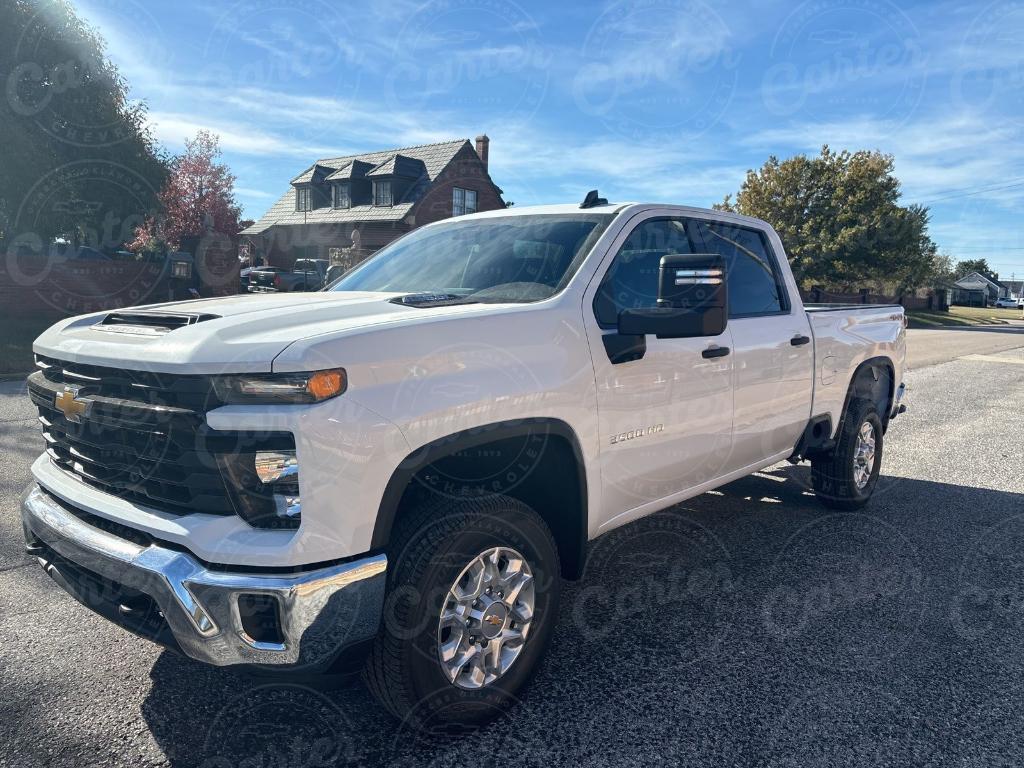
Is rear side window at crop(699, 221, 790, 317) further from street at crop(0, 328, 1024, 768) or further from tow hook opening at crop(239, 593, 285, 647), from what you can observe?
tow hook opening at crop(239, 593, 285, 647)

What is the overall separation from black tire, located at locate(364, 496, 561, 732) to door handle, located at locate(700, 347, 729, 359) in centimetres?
Result: 135

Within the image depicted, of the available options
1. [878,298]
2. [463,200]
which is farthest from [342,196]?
[878,298]

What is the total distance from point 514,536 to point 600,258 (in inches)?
51.0

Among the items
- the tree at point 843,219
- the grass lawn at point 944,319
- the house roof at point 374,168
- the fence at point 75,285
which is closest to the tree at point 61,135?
the fence at point 75,285

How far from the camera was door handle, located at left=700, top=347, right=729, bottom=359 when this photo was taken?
3.58m

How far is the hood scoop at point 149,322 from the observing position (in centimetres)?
261

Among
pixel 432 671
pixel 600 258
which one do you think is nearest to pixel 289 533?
pixel 432 671

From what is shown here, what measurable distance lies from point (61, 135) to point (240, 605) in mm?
21306

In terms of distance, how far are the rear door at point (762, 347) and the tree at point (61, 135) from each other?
63.6 ft

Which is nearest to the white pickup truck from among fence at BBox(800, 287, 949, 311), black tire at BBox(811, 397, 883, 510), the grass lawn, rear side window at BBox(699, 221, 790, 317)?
rear side window at BBox(699, 221, 790, 317)

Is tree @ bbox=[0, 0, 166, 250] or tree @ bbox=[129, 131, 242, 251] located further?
tree @ bbox=[129, 131, 242, 251]

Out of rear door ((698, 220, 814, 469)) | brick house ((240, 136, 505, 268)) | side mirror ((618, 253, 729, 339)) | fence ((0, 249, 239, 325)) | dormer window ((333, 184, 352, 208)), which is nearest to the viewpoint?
side mirror ((618, 253, 729, 339))

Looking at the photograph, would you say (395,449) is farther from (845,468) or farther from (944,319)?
(944,319)

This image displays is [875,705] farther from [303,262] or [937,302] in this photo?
[937,302]
